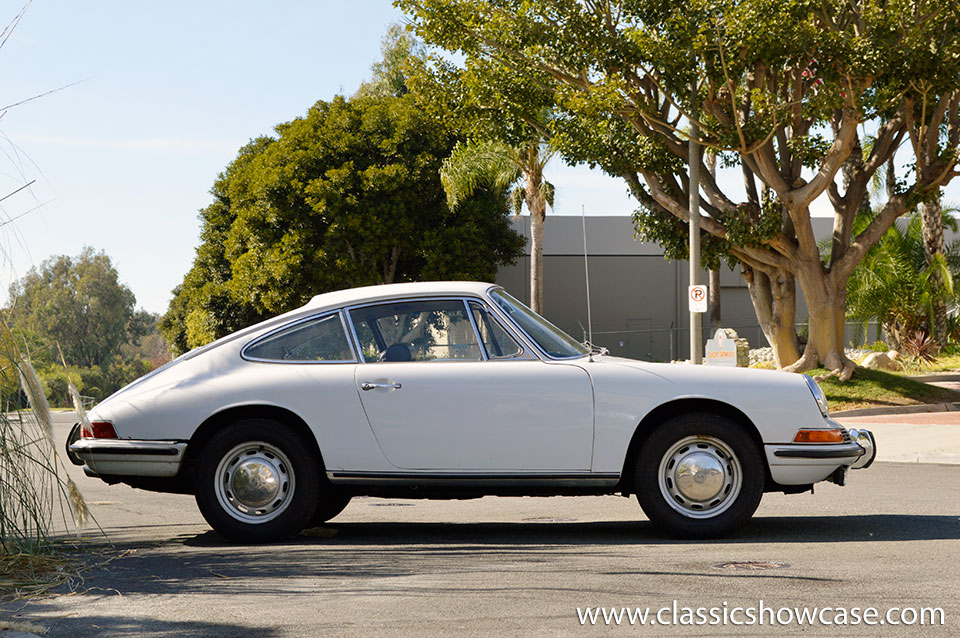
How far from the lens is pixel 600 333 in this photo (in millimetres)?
46531

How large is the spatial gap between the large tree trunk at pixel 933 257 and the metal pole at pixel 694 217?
15075mm

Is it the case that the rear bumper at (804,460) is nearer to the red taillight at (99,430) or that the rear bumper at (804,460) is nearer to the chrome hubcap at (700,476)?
the chrome hubcap at (700,476)

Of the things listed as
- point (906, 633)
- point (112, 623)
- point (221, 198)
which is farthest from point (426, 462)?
point (221, 198)

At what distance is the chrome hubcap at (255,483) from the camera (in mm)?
7023

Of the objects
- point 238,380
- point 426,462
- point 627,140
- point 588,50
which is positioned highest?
point 588,50

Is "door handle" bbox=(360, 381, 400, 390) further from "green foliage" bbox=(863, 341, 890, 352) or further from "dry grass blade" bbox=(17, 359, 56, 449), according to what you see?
"green foliage" bbox=(863, 341, 890, 352)

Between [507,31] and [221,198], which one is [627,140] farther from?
[221,198]

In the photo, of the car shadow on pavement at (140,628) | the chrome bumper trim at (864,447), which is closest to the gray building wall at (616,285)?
the chrome bumper trim at (864,447)

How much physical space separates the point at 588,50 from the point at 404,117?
1691 centimetres

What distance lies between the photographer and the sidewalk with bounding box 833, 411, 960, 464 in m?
13.7

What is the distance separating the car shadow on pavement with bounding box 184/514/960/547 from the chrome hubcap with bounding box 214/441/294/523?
29cm

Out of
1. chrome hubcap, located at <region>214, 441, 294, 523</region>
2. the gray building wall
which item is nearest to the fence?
the gray building wall

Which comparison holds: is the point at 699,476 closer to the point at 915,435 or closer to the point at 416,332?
the point at 416,332

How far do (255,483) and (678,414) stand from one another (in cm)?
271
